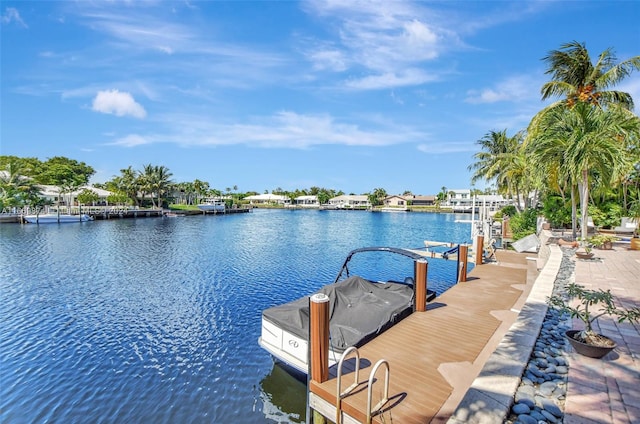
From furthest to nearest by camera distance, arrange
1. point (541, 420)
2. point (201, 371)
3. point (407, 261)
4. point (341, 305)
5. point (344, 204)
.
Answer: point (344, 204)
point (407, 261)
point (201, 371)
point (341, 305)
point (541, 420)

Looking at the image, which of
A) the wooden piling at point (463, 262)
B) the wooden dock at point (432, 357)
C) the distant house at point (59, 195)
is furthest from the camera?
the distant house at point (59, 195)

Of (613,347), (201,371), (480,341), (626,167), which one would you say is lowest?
(201,371)

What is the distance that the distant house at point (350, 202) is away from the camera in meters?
124

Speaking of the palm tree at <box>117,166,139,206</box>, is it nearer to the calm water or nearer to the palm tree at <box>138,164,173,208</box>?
the palm tree at <box>138,164,173,208</box>

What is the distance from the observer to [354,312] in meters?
7.53

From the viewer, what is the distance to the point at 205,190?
106m

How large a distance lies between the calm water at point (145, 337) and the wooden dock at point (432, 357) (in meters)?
2.31

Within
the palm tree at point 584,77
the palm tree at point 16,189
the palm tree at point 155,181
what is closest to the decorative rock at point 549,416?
the palm tree at point 584,77

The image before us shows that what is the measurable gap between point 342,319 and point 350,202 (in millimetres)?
123998

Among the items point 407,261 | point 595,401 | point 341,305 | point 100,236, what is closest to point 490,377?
point 595,401

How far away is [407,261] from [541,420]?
781 inches

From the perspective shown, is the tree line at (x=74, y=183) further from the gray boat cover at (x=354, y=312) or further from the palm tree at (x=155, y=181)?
the gray boat cover at (x=354, y=312)

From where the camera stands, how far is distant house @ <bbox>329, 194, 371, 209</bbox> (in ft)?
408

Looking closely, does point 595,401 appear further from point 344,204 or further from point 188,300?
point 344,204
